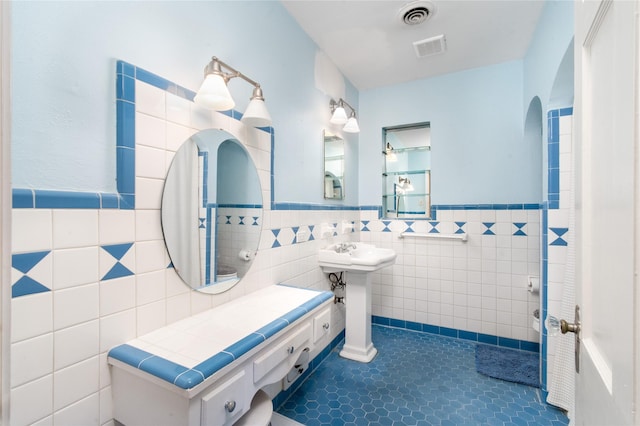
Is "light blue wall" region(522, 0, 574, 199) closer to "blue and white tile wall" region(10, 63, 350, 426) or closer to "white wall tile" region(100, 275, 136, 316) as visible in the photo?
"blue and white tile wall" region(10, 63, 350, 426)

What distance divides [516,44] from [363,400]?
2.79 m

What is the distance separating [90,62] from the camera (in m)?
0.90

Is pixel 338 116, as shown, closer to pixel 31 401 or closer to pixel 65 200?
pixel 65 200

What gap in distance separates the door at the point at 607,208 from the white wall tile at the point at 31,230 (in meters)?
1.29

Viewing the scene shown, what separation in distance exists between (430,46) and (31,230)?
2.54 metres

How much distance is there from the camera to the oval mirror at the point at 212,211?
1.16 meters

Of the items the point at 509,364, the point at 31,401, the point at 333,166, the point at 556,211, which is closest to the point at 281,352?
the point at 31,401

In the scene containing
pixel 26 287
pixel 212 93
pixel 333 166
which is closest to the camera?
pixel 26 287

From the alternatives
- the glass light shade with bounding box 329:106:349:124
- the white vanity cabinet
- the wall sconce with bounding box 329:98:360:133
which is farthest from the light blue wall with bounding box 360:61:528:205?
the white vanity cabinet

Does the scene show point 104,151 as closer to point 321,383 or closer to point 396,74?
point 321,383

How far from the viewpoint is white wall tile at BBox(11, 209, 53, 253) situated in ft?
2.43

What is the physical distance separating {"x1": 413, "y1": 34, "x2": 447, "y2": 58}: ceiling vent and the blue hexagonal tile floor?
2.42 meters

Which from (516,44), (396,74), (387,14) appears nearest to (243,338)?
(387,14)

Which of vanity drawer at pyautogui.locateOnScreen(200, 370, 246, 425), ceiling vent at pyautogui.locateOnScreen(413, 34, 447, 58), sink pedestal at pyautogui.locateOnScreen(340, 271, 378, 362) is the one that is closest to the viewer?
vanity drawer at pyautogui.locateOnScreen(200, 370, 246, 425)
